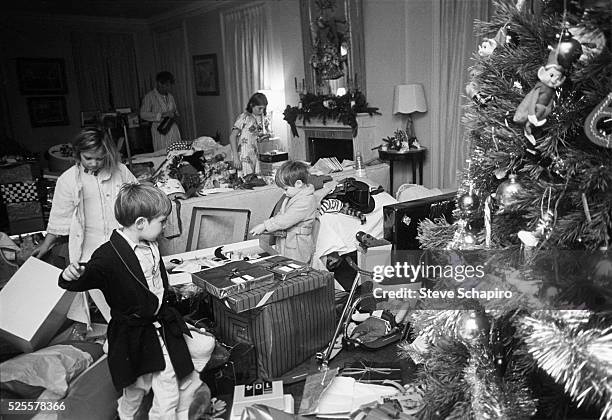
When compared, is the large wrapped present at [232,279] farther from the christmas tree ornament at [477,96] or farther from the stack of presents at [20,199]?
the stack of presents at [20,199]

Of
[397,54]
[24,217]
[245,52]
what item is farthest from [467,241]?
[245,52]

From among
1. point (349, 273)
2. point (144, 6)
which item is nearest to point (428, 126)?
point (349, 273)

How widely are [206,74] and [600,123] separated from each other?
8.14 meters

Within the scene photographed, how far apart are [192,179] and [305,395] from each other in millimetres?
2273

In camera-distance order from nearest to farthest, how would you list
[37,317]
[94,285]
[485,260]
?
1. [485,260]
2. [94,285]
3. [37,317]

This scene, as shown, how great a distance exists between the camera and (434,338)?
1170 millimetres

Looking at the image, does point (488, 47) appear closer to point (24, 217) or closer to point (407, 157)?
point (407, 157)

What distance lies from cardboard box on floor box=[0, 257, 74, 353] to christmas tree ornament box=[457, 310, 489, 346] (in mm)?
1469

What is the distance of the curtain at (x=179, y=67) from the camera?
8.72m

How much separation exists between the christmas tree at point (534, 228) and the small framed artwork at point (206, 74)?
7.51 metres

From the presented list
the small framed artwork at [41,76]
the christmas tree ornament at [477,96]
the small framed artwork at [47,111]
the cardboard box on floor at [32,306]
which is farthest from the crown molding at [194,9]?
the christmas tree ornament at [477,96]

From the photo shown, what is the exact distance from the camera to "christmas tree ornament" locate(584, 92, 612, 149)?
851 mm

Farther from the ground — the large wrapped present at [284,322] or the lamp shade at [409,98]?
the lamp shade at [409,98]

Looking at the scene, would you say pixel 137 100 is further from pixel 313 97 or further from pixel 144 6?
pixel 313 97
